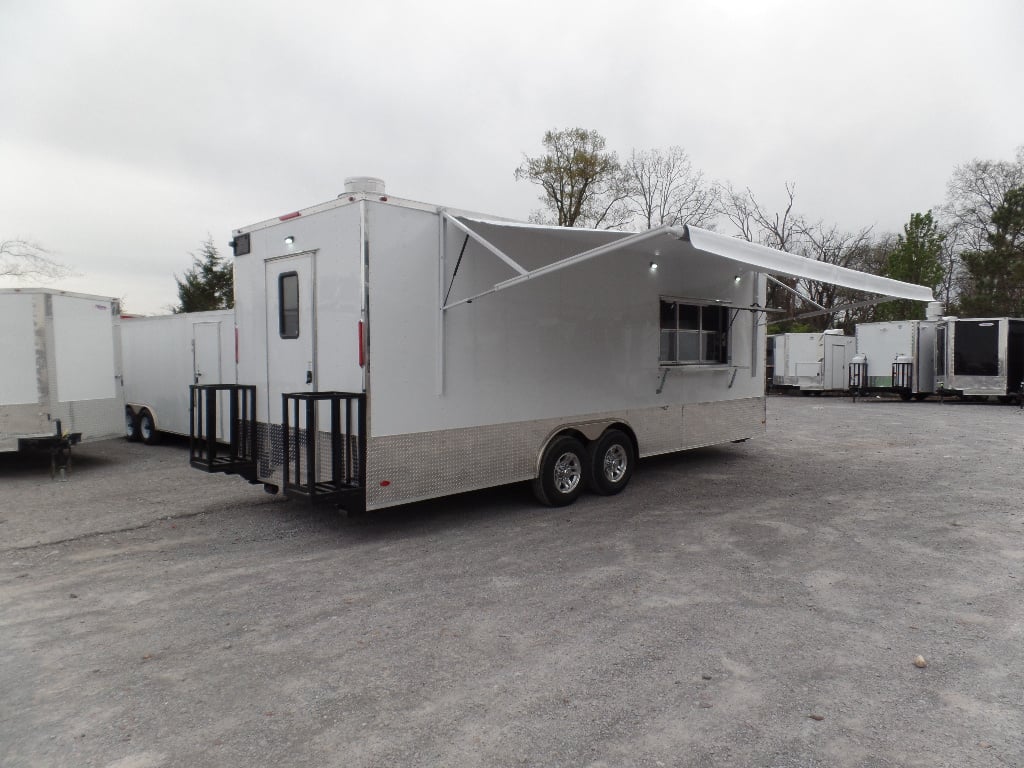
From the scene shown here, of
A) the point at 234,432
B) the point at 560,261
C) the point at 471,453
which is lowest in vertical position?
the point at 471,453

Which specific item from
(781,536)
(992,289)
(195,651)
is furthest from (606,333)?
(992,289)

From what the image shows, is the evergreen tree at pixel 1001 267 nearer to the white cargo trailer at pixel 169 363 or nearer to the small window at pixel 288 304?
the white cargo trailer at pixel 169 363

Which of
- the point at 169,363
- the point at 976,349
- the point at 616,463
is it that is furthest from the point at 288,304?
the point at 976,349

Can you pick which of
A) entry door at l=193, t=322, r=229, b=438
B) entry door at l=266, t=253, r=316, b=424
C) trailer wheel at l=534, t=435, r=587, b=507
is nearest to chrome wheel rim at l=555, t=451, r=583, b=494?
trailer wheel at l=534, t=435, r=587, b=507

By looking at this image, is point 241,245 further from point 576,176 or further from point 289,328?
point 576,176

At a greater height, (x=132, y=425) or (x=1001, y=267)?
(x=1001, y=267)

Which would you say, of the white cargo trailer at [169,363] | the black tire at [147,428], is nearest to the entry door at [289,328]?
the white cargo trailer at [169,363]

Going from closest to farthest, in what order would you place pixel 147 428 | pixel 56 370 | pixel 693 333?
pixel 693 333 → pixel 56 370 → pixel 147 428

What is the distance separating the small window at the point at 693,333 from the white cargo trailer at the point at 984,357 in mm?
14436

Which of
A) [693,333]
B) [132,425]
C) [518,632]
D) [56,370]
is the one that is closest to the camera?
[518,632]

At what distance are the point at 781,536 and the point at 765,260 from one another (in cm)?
238

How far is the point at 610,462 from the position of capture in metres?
7.58

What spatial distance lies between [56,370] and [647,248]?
25.8 feet

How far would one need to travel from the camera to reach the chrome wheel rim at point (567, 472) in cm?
698
